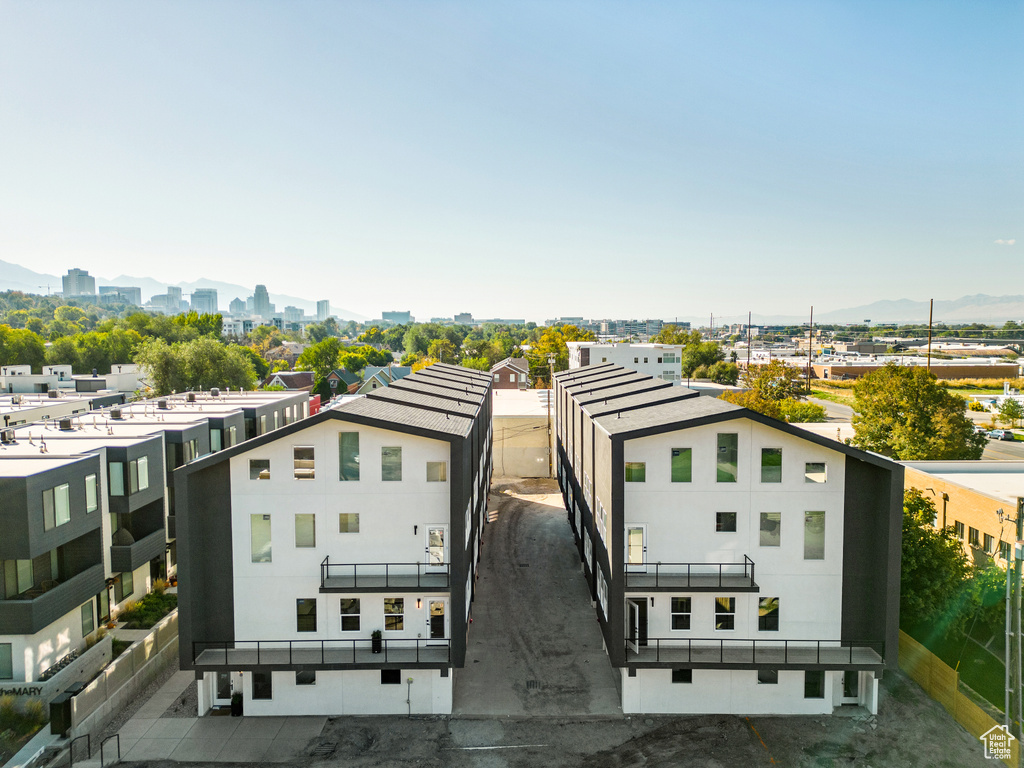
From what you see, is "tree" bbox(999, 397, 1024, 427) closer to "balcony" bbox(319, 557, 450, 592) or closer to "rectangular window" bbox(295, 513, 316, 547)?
"balcony" bbox(319, 557, 450, 592)

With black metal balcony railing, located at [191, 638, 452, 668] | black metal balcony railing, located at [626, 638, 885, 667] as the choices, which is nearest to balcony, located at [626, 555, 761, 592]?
black metal balcony railing, located at [626, 638, 885, 667]

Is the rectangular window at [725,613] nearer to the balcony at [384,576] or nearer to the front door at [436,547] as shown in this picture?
the balcony at [384,576]

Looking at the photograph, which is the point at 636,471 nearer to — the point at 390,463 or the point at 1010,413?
the point at 390,463

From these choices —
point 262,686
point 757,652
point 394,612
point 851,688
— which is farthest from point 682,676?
point 262,686

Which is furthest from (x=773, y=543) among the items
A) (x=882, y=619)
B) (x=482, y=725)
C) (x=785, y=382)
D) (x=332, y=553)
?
(x=785, y=382)

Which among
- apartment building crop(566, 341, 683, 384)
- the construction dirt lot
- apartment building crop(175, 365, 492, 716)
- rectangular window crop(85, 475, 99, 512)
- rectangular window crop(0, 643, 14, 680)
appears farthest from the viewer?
apartment building crop(566, 341, 683, 384)

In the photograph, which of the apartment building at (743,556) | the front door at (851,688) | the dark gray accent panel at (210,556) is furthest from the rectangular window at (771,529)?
the dark gray accent panel at (210,556)
